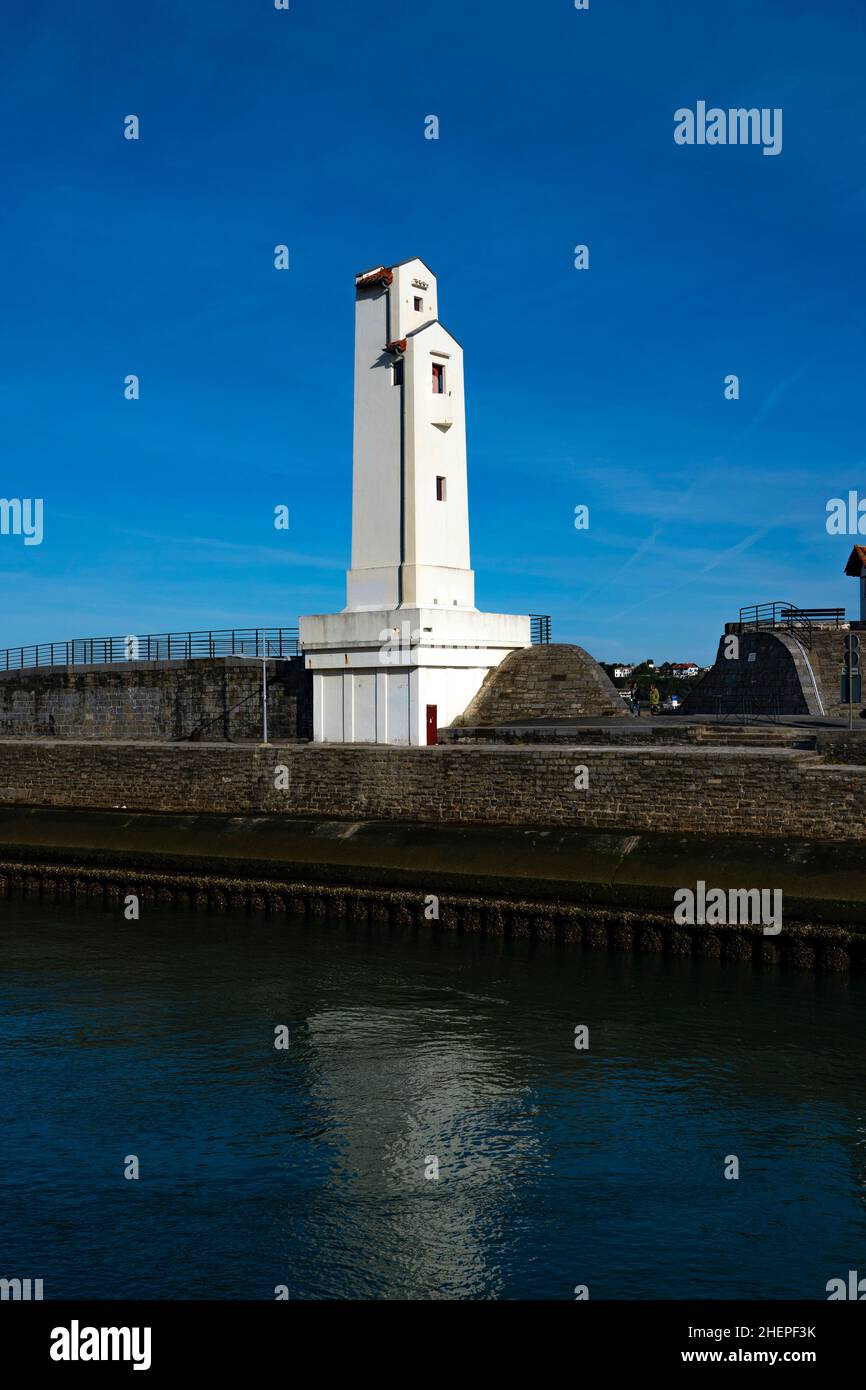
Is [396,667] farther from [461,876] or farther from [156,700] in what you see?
[156,700]

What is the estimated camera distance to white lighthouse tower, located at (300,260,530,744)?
30.2 metres

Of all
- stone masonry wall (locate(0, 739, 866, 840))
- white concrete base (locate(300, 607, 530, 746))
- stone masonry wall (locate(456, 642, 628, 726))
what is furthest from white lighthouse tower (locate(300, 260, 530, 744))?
stone masonry wall (locate(0, 739, 866, 840))

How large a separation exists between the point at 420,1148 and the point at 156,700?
2737cm

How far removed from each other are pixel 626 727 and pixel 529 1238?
17.7 meters

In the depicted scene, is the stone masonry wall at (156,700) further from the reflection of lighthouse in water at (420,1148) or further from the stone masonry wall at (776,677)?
the reflection of lighthouse in water at (420,1148)

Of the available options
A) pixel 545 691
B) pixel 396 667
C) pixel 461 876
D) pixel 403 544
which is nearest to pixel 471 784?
pixel 461 876

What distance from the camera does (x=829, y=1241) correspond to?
10.3 m

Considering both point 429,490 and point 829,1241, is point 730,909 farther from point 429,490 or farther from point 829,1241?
point 429,490

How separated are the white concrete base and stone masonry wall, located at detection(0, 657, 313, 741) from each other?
207cm

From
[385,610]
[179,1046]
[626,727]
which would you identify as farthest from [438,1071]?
[385,610]

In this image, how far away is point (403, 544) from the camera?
30.5 meters

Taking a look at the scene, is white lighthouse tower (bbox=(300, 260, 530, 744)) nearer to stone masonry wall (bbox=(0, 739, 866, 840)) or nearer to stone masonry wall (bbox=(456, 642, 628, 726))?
stone masonry wall (bbox=(456, 642, 628, 726))

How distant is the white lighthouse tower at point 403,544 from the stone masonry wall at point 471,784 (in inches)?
129

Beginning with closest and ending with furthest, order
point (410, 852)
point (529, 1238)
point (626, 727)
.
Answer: point (529, 1238)
point (410, 852)
point (626, 727)
